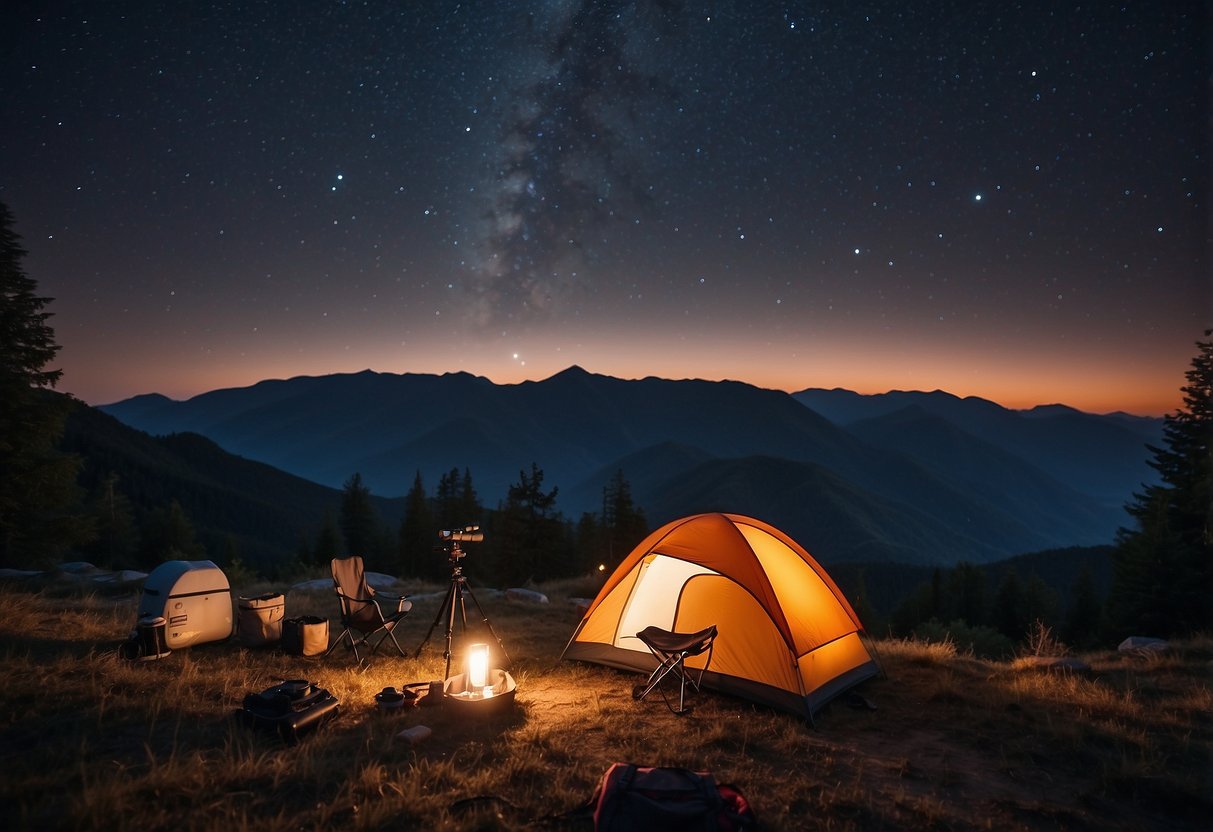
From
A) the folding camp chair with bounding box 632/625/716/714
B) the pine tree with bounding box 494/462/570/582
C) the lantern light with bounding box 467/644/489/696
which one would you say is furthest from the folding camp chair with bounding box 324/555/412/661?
the pine tree with bounding box 494/462/570/582

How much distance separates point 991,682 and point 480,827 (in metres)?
6.17

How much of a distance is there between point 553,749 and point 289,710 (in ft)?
7.30

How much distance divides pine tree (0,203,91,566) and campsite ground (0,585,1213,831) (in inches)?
373

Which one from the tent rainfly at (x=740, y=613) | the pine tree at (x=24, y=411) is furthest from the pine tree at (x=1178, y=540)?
the pine tree at (x=24, y=411)

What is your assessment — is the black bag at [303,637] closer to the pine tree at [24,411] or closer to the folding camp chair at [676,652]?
the folding camp chair at [676,652]

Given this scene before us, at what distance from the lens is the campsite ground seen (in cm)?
362

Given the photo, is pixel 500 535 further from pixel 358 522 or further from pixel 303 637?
pixel 303 637

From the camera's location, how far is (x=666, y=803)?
3443mm

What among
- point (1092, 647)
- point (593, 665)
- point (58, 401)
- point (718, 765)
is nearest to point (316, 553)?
point (58, 401)

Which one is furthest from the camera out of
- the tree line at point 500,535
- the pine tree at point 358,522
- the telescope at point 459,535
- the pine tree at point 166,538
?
the pine tree at point 358,522

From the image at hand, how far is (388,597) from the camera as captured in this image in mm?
11805

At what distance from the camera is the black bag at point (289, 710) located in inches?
181

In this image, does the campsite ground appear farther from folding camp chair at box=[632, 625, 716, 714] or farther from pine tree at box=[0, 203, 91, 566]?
pine tree at box=[0, 203, 91, 566]

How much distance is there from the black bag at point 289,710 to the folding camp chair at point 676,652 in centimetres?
300
